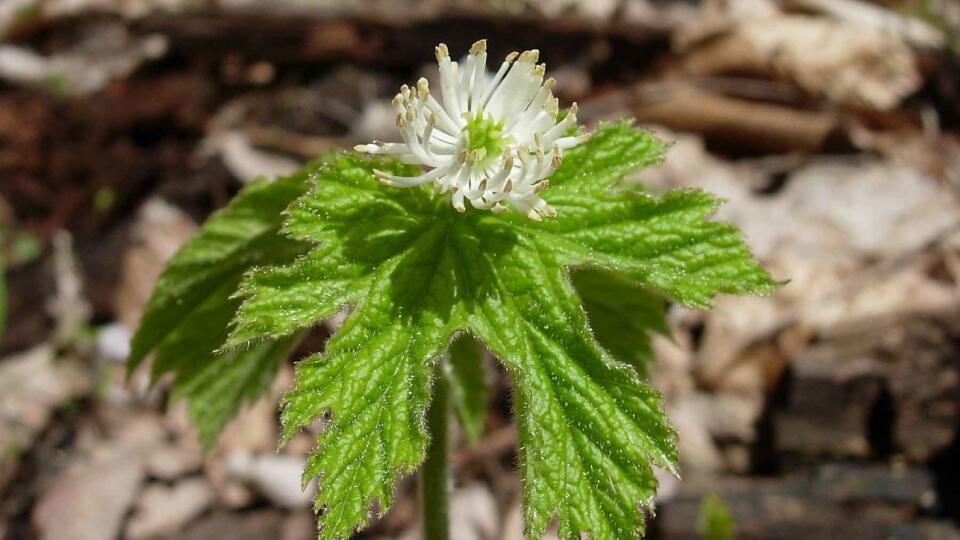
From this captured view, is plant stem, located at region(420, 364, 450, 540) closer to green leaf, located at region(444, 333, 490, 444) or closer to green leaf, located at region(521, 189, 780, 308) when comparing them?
green leaf, located at region(444, 333, 490, 444)

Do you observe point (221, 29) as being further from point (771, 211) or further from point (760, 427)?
point (760, 427)

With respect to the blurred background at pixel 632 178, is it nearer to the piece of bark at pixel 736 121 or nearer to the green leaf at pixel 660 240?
the piece of bark at pixel 736 121

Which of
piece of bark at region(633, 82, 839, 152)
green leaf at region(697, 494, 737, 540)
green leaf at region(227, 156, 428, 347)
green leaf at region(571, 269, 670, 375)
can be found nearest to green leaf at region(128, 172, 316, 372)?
green leaf at region(227, 156, 428, 347)

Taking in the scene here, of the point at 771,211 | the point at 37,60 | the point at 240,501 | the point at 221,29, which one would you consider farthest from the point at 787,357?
the point at 37,60

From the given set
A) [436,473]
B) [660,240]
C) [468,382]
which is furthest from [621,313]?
[436,473]

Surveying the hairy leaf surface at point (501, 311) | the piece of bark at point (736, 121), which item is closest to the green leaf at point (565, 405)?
the hairy leaf surface at point (501, 311)

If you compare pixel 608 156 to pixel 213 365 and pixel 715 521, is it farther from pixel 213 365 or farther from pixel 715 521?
pixel 715 521

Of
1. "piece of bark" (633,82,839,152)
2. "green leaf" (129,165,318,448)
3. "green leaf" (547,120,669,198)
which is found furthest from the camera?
"piece of bark" (633,82,839,152)

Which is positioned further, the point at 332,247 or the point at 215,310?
the point at 215,310
